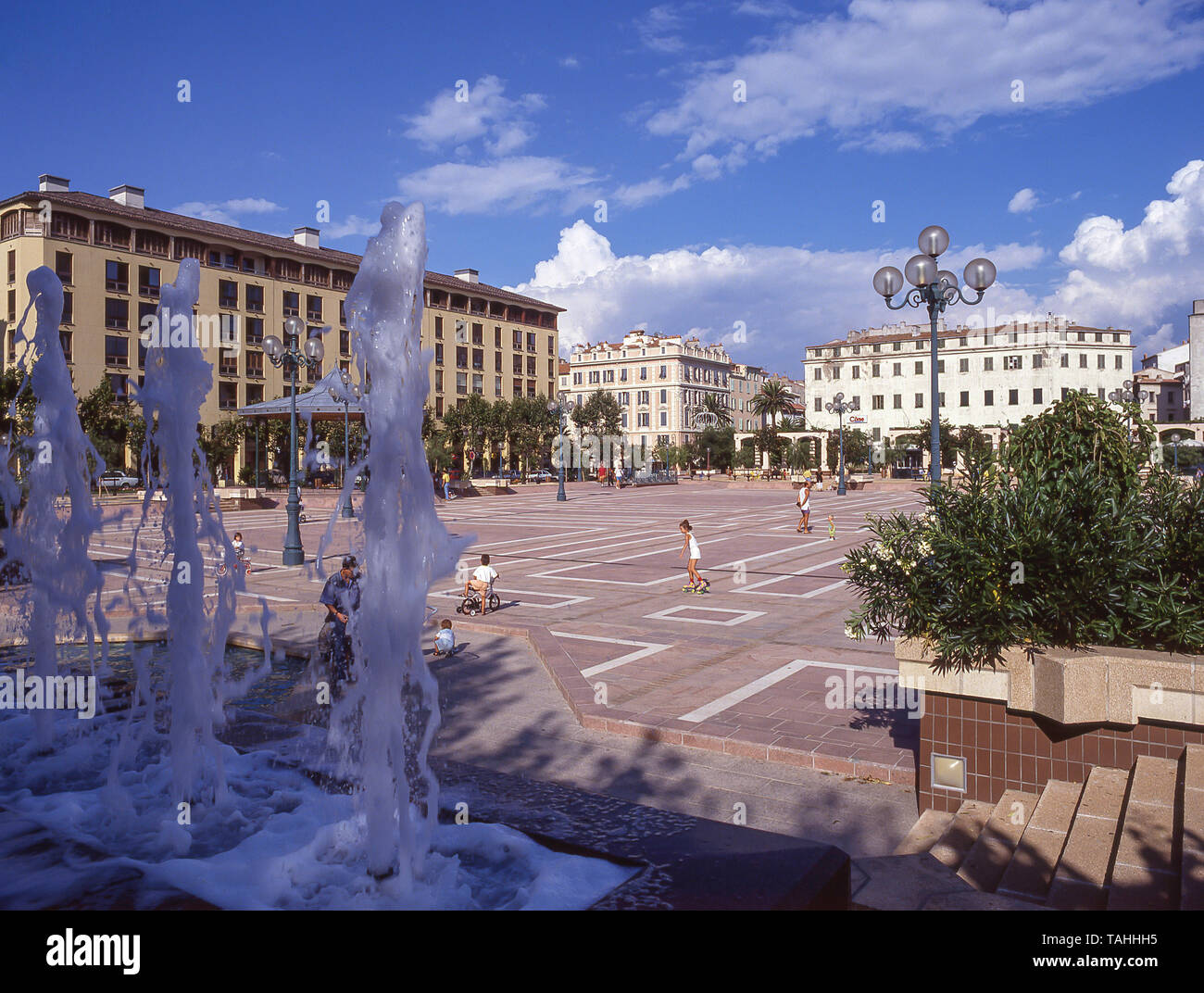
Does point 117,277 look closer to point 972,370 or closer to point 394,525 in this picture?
point 394,525

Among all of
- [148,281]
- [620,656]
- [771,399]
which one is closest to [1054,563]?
[620,656]

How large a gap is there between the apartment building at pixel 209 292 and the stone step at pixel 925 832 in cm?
3560

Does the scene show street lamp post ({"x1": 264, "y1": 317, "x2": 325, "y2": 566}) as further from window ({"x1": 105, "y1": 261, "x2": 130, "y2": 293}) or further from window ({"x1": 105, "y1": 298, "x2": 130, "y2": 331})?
window ({"x1": 105, "y1": 261, "x2": 130, "y2": 293})

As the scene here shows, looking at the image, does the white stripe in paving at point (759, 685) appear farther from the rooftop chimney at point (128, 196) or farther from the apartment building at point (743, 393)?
the apartment building at point (743, 393)

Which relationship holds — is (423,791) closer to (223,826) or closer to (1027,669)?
(223,826)

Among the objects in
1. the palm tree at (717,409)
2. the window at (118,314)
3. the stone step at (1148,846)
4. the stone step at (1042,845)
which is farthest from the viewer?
the palm tree at (717,409)

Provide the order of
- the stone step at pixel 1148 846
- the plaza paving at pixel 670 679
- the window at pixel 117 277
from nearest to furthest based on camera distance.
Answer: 1. the stone step at pixel 1148 846
2. the plaza paving at pixel 670 679
3. the window at pixel 117 277

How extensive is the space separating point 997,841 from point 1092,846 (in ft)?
1.67

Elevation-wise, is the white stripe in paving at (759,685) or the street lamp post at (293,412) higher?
the street lamp post at (293,412)

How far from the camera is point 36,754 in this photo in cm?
609

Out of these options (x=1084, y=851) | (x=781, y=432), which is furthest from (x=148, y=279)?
(x=1084, y=851)

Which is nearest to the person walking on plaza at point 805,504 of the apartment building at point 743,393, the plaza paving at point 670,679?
the plaza paving at point 670,679

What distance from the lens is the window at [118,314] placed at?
5228 cm

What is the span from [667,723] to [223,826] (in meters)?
3.51
